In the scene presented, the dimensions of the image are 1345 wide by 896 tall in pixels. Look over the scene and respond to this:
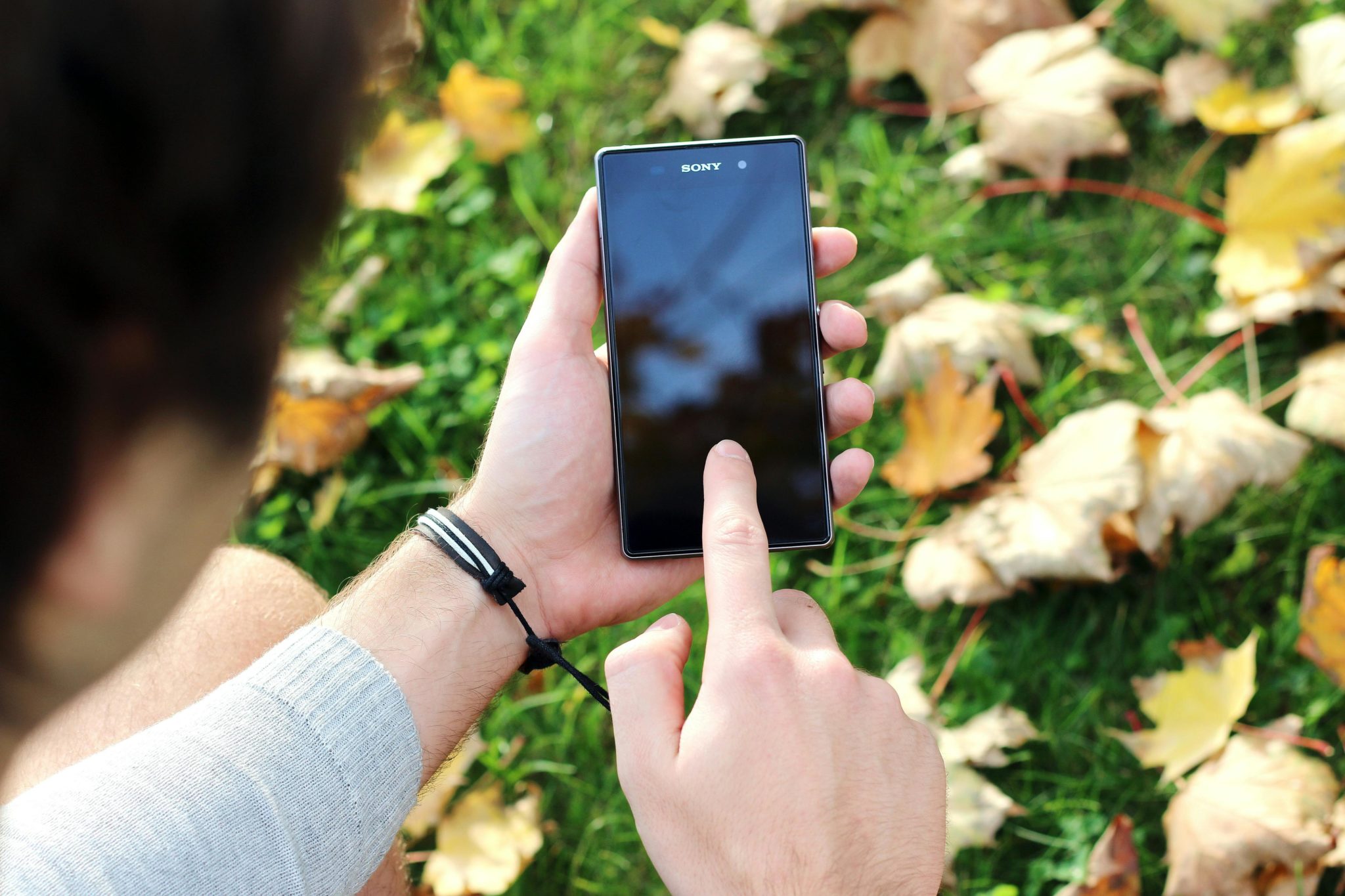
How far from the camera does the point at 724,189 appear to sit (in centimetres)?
163

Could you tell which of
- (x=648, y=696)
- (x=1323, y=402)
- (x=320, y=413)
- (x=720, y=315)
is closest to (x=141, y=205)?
(x=648, y=696)

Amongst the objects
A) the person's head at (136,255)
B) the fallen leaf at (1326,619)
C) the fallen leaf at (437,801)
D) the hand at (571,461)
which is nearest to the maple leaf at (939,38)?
the hand at (571,461)

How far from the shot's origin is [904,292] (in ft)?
7.00

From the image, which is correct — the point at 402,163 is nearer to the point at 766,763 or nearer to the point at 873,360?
the point at 873,360

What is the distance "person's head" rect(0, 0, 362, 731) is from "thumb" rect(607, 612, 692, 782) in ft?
2.06

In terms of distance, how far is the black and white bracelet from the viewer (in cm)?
148

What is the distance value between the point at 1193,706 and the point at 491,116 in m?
2.05

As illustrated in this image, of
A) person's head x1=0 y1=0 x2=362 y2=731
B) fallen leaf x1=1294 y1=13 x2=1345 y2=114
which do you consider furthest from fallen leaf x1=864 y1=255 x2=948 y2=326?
person's head x1=0 y1=0 x2=362 y2=731

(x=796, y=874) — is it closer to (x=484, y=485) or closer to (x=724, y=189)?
(x=484, y=485)

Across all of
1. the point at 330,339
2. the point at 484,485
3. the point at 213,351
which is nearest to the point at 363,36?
the point at 213,351

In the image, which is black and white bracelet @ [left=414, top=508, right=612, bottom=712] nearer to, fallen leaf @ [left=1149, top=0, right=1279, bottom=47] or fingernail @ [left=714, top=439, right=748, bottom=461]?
fingernail @ [left=714, top=439, right=748, bottom=461]

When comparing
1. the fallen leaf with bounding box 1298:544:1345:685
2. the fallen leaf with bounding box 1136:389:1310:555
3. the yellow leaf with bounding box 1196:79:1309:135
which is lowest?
the fallen leaf with bounding box 1298:544:1345:685

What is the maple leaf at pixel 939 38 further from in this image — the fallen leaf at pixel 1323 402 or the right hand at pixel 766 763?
the right hand at pixel 766 763

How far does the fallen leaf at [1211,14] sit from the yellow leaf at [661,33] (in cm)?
112
